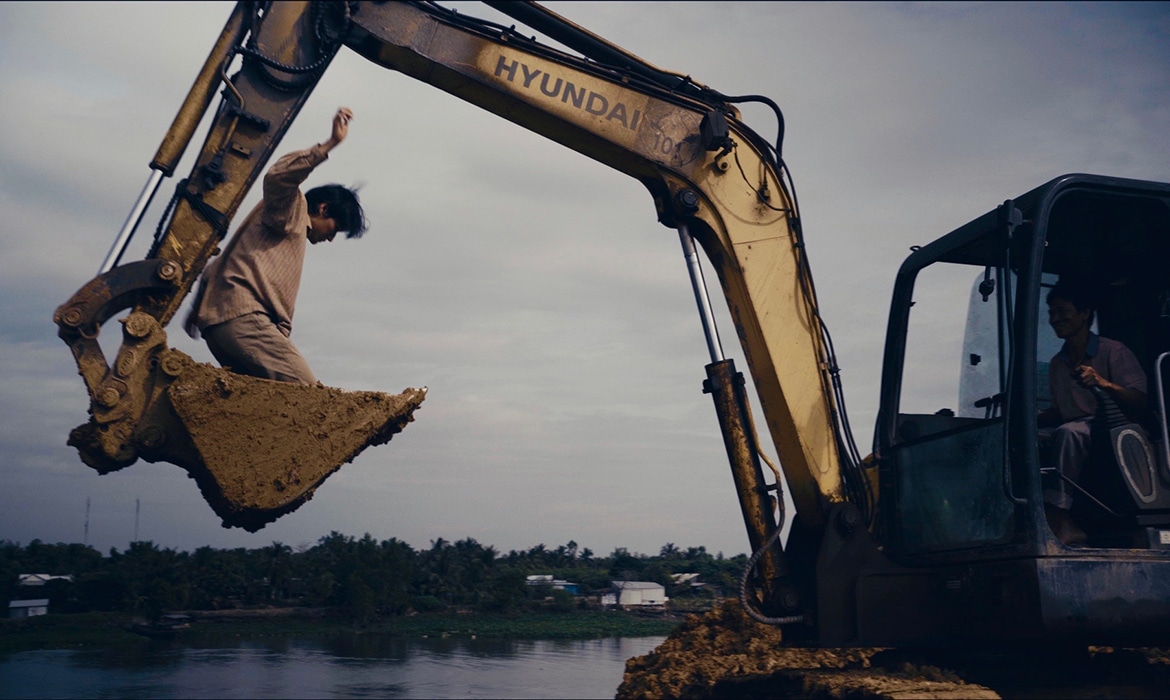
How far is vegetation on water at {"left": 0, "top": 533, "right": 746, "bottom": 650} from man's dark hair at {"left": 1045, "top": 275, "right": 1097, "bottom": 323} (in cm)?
609

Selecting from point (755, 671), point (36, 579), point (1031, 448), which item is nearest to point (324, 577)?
point (36, 579)

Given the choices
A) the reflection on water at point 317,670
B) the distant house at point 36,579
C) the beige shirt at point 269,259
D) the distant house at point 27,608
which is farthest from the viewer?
the distant house at point 36,579

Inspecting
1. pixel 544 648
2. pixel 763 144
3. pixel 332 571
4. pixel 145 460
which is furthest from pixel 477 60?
pixel 332 571

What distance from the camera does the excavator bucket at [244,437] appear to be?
382cm

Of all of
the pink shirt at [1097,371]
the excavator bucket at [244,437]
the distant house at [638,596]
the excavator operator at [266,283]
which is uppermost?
the excavator operator at [266,283]

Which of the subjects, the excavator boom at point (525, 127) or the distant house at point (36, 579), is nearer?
the excavator boom at point (525, 127)

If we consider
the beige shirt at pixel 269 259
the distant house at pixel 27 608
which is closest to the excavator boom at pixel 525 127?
the beige shirt at pixel 269 259

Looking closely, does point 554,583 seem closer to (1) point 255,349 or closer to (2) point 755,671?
(2) point 755,671

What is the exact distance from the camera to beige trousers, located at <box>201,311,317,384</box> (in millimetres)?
4102

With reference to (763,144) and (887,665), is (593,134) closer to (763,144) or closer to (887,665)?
(763,144)

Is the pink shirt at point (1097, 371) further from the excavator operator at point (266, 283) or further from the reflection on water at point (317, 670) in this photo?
the excavator operator at point (266, 283)

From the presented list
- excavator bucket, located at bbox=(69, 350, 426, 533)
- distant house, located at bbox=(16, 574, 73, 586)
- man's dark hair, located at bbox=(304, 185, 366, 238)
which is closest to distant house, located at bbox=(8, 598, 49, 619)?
distant house, located at bbox=(16, 574, 73, 586)

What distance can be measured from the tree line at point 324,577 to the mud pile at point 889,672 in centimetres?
157

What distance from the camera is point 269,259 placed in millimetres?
4219
